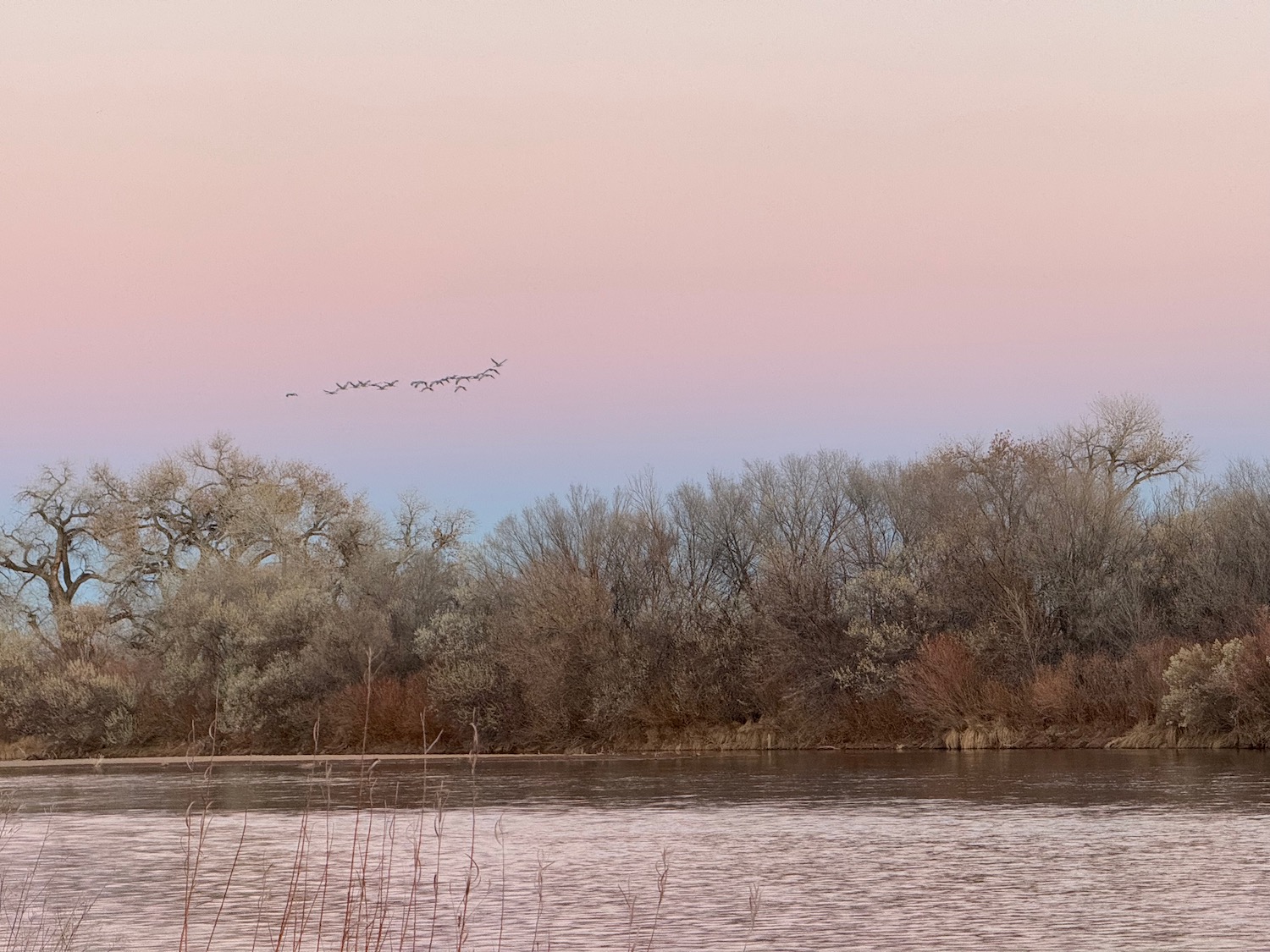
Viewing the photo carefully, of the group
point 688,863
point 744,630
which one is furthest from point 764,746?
point 688,863

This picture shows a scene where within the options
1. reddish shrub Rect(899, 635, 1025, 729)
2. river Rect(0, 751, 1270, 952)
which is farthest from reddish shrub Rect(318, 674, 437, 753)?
river Rect(0, 751, 1270, 952)

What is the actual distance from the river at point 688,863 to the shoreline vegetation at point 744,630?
15174mm

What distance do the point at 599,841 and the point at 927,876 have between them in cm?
763

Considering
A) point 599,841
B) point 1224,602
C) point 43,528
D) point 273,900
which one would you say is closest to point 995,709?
point 1224,602

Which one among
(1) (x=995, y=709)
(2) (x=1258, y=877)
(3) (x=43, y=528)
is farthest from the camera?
(3) (x=43, y=528)

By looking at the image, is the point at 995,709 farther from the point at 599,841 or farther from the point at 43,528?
the point at 43,528

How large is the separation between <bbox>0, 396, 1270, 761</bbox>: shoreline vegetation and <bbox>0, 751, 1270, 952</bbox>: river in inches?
597

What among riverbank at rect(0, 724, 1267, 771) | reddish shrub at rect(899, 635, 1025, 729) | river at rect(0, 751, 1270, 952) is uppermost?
reddish shrub at rect(899, 635, 1025, 729)

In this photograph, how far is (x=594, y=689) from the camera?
2712 inches

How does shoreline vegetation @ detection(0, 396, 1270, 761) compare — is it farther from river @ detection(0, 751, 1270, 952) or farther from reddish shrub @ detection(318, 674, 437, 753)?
river @ detection(0, 751, 1270, 952)

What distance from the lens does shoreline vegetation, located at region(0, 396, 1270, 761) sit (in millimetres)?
61438

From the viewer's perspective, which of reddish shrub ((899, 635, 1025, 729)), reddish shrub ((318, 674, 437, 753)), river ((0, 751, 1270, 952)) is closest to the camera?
river ((0, 751, 1270, 952))

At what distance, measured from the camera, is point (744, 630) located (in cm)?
7038

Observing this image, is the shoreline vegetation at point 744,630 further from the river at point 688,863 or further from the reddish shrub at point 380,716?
the river at point 688,863
